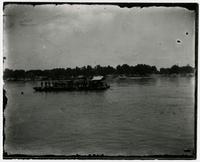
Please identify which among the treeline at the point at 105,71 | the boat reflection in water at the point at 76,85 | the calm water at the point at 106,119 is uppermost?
the treeline at the point at 105,71

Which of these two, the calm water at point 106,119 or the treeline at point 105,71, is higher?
the treeline at point 105,71

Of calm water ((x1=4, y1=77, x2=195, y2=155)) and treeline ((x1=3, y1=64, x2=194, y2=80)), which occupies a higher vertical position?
treeline ((x1=3, y1=64, x2=194, y2=80))

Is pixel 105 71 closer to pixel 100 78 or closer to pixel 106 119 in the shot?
pixel 100 78

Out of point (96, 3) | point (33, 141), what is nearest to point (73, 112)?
point (33, 141)

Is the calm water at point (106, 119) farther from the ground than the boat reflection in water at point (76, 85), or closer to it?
closer to it

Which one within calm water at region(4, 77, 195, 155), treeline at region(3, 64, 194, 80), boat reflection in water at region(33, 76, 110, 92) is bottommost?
calm water at region(4, 77, 195, 155)

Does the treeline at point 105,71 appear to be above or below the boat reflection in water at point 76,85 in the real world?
above
